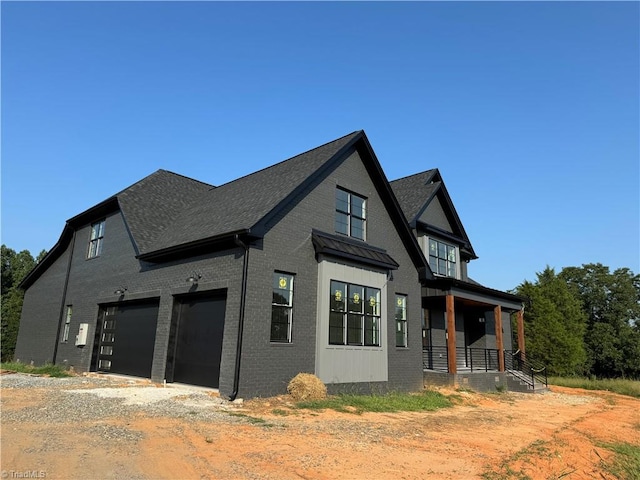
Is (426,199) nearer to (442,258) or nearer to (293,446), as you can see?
(442,258)

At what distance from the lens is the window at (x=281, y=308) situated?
12453 millimetres

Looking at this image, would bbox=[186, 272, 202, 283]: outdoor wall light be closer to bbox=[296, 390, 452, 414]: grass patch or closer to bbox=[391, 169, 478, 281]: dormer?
bbox=[296, 390, 452, 414]: grass patch

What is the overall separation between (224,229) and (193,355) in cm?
409

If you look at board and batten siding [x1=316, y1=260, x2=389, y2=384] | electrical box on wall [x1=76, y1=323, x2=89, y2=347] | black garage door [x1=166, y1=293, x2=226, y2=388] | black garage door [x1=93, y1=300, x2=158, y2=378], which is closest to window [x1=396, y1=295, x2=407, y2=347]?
board and batten siding [x1=316, y1=260, x2=389, y2=384]

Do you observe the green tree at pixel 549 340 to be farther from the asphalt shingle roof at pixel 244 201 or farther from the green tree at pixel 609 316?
the asphalt shingle roof at pixel 244 201

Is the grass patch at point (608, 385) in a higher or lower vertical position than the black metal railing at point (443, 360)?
lower

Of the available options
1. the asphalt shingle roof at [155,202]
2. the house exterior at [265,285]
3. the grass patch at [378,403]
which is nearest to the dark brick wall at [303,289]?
the house exterior at [265,285]

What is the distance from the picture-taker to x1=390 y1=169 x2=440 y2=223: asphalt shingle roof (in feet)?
69.7

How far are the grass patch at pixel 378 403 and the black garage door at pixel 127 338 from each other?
7.03 m

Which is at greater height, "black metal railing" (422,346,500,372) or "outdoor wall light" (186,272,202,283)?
"outdoor wall light" (186,272,202,283)

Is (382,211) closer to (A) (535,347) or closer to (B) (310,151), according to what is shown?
(B) (310,151)

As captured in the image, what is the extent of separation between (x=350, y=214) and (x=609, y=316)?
167 feet

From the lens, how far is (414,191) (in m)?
23.0

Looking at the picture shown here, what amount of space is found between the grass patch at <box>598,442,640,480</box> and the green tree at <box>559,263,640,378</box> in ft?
156
